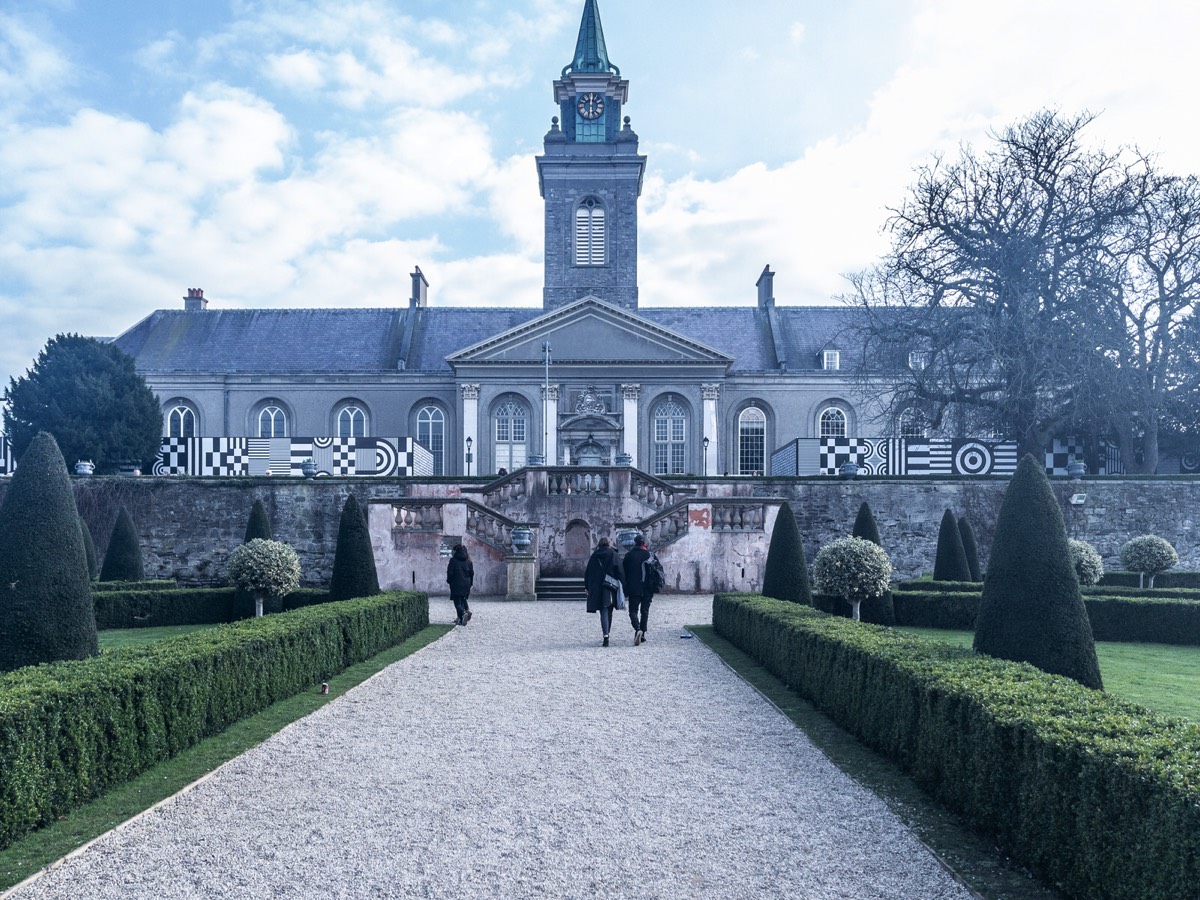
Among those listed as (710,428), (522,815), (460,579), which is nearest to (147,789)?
(522,815)

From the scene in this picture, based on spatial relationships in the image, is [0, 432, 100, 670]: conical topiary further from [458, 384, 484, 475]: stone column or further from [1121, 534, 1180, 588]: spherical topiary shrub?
[458, 384, 484, 475]: stone column

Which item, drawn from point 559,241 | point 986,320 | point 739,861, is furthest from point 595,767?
point 559,241

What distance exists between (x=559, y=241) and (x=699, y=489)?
18990 mm

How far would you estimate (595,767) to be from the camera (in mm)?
6777

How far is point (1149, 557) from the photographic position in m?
20.6

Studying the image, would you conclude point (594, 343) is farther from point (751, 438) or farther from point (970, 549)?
point (970, 549)

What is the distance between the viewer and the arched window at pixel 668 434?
4016 centimetres

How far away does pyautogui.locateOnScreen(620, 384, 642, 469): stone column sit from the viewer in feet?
129

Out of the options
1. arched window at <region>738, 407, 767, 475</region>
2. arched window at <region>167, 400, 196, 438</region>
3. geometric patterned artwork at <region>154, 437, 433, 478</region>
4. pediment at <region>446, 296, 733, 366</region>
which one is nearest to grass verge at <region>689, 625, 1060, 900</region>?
geometric patterned artwork at <region>154, 437, 433, 478</region>

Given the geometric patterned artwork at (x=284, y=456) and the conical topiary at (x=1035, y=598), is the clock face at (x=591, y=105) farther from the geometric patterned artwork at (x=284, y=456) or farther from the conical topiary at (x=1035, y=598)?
the conical topiary at (x=1035, y=598)

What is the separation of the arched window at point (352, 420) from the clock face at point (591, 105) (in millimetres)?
16582

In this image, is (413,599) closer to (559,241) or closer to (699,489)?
(699,489)

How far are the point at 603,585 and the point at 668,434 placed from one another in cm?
2729

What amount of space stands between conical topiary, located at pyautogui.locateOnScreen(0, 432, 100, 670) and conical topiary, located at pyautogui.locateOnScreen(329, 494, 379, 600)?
6693 mm
